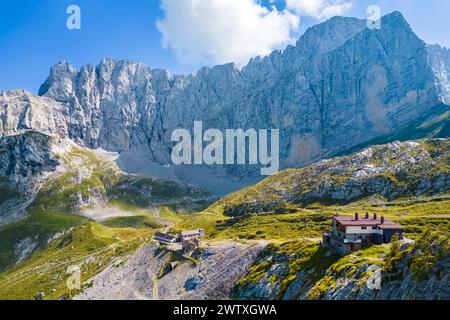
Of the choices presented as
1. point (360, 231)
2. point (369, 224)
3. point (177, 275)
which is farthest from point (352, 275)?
point (177, 275)

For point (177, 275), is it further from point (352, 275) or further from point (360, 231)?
point (352, 275)

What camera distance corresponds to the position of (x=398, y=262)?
2704 inches

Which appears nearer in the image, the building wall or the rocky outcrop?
the rocky outcrop

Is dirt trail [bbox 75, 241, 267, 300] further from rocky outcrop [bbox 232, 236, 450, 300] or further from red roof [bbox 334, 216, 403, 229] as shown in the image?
red roof [bbox 334, 216, 403, 229]

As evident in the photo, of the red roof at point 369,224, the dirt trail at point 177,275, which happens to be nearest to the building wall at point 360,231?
the red roof at point 369,224

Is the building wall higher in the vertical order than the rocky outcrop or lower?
higher

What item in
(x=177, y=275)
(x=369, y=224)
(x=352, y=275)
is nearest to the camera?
(x=352, y=275)

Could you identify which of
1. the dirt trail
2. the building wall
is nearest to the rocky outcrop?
the building wall

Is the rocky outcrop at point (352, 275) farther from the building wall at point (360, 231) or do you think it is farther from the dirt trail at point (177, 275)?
the dirt trail at point (177, 275)

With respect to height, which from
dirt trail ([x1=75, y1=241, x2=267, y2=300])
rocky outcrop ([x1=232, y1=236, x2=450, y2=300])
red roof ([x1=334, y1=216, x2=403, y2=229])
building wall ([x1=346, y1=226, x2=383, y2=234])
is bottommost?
dirt trail ([x1=75, y1=241, x2=267, y2=300])

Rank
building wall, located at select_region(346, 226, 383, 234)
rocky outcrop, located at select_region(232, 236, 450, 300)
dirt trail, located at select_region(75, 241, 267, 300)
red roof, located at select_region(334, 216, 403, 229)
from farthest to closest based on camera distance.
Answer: dirt trail, located at select_region(75, 241, 267, 300) < building wall, located at select_region(346, 226, 383, 234) < red roof, located at select_region(334, 216, 403, 229) < rocky outcrop, located at select_region(232, 236, 450, 300)

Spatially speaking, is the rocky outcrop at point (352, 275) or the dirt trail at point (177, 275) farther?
the dirt trail at point (177, 275)
